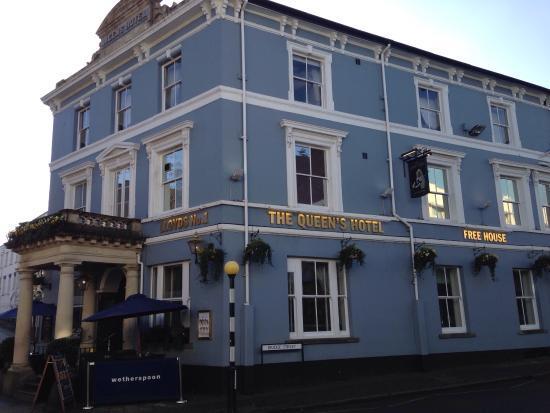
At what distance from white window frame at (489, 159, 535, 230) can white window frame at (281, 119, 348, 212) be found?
6.92 meters

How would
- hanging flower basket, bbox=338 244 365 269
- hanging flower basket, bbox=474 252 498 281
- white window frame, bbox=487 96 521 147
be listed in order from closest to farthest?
hanging flower basket, bbox=338 244 365 269, hanging flower basket, bbox=474 252 498 281, white window frame, bbox=487 96 521 147

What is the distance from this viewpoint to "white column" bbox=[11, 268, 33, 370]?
1669 cm

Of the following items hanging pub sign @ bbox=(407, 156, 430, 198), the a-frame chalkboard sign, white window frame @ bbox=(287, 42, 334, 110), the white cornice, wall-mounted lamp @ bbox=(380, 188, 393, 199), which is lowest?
the a-frame chalkboard sign

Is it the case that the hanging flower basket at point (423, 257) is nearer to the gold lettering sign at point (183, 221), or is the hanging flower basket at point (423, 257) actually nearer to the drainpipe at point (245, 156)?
the drainpipe at point (245, 156)

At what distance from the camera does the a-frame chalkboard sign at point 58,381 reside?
12.5m

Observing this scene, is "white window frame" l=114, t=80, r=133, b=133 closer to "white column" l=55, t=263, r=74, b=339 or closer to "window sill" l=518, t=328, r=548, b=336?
"white column" l=55, t=263, r=74, b=339

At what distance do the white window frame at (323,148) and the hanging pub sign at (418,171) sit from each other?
239 centimetres

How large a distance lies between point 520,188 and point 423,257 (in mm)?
6659

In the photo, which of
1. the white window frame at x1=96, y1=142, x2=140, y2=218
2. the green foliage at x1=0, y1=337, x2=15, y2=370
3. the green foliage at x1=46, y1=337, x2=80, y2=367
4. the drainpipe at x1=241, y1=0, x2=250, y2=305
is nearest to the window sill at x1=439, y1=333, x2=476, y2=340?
the drainpipe at x1=241, y1=0, x2=250, y2=305

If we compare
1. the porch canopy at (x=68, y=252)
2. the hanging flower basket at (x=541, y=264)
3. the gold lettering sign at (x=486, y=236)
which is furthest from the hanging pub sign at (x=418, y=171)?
the porch canopy at (x=68, y=252)

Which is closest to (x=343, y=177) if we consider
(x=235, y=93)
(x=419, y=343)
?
(x=235, y=93)

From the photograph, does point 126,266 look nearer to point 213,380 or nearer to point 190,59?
point 213,380

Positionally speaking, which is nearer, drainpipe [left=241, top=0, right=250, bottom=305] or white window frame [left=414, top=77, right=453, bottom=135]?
drainpipe [left=241, top=0, right=250, bottom=305]

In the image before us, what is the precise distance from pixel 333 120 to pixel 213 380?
835 cm
